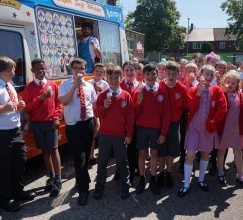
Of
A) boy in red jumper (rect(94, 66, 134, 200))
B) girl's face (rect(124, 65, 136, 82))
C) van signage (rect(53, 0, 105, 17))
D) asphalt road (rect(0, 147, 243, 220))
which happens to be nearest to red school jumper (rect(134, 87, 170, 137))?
boy in red jumper (rect(94, 66, 134, 200))

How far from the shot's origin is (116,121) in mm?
3779

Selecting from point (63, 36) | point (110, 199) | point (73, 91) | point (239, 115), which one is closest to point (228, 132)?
point (239, 115)

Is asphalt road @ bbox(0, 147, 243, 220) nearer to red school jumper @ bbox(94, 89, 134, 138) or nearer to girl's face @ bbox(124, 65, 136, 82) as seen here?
red school jumper @ bbox(94, 89, 134, 138)

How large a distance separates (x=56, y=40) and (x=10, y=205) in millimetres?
2670

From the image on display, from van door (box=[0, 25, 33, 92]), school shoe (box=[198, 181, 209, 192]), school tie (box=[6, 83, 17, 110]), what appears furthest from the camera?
school shoe (box=[198, 181, 209, 192])

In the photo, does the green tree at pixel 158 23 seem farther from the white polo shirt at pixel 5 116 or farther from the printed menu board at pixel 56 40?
the white polo shirt at pixel 5 116

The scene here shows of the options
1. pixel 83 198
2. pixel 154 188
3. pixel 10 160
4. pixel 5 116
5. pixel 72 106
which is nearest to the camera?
pixel 5 116

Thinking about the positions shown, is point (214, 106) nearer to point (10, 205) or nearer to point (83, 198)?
point (83, 198)

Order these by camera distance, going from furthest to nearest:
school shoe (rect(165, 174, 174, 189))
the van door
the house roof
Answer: the house roof → school shoe (rect(165, 174, 174, 189)) → the van door

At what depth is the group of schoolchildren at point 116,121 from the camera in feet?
11.9

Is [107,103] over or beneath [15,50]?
beneath

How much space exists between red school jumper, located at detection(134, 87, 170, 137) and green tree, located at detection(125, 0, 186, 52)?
50.3 meters

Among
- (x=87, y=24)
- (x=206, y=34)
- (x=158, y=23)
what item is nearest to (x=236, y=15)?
(x=158, y=23)

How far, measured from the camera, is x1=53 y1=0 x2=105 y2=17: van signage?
5064 mm
